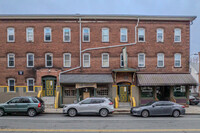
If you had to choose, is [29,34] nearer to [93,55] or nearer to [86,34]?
[86,34]

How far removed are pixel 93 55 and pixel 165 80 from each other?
348 inches

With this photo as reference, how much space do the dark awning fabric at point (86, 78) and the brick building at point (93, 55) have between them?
0.12m

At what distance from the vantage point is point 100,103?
14.9m

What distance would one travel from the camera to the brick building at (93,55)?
20469mm

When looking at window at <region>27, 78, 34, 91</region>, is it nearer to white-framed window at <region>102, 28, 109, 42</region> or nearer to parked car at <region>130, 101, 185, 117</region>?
white-framed window at <region>102, 28, 109, 42</region>

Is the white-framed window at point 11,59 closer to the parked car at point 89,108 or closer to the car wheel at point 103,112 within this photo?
the parked car at point 89,108

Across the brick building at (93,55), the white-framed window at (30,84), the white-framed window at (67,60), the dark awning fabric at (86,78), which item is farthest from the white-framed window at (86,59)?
the white-framed window at (30,84)

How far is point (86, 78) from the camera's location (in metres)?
20.0

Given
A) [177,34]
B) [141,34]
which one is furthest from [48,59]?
[177,34]

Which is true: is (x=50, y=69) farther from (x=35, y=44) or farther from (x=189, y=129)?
(x=189, y=129)

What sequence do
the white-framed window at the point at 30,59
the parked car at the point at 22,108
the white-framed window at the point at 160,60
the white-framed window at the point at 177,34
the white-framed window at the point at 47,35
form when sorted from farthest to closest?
1. the white-framed window at the point at 177,34
2. the white-framed window at the point at 160,60
3. the white-framed window at the point at 47,35
4. the white-framed window at the point at 30,59
5. the parked car at the point at 22,108

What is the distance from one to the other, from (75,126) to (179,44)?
16.6 m

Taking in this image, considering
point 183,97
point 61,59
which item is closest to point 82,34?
point 61,59

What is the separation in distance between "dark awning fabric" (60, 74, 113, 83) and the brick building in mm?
117
